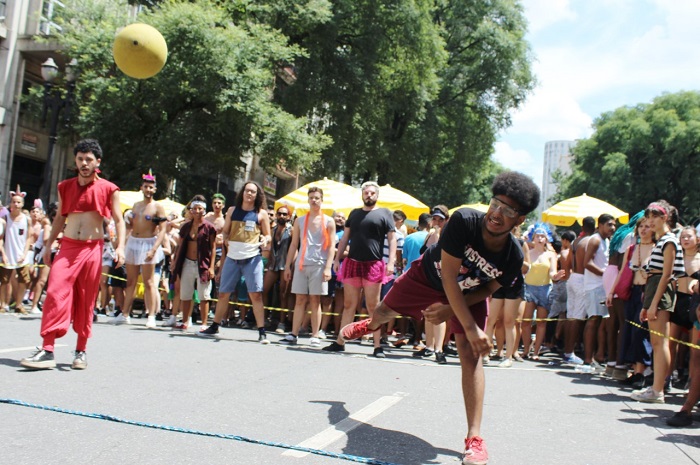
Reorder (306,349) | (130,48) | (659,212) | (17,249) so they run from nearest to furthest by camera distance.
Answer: (659,212) < (306,349) < (130,48) < (17,249)

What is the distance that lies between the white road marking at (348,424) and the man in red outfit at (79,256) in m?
2.63

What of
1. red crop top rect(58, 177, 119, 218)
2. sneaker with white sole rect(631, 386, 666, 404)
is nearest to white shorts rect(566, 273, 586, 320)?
sneaker with white sole rect(631, 386, 666, 404)

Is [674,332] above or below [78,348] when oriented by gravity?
above

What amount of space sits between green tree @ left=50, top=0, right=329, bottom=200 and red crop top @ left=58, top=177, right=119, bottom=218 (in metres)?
16.1

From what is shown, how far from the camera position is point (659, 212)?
678cm

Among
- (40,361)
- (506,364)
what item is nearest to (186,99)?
(506,364)

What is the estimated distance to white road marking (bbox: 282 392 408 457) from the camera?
4006 mm

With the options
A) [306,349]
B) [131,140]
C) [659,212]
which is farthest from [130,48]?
[131,140]

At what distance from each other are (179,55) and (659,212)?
18302 mm

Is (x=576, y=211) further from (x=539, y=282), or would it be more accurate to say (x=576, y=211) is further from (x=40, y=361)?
(x=40, y=361)

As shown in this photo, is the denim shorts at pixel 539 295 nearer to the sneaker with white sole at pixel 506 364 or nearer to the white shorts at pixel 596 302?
the white shorts at pixel 596 302

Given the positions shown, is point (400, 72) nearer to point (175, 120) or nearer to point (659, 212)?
point (175, 120)

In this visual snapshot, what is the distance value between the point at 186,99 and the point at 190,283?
14.3 meters

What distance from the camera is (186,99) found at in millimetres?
23312
